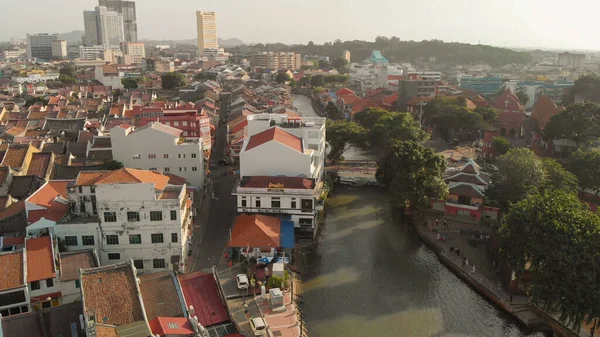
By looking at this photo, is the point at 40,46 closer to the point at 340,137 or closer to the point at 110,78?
the point at 110,78

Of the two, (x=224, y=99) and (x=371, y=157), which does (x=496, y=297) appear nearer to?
(x=371, y=157)

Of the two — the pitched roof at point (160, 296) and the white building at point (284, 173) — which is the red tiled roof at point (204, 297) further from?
the white building at point (284, 173)

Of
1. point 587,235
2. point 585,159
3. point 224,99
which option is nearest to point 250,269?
point 587,235

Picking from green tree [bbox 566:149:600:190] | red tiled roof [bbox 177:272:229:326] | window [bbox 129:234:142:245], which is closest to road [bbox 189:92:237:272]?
window [bbox 129:234:142:245]

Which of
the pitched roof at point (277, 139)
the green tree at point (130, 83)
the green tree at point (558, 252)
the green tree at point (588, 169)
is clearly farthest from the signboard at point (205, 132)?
the green tree at point (130, 83)

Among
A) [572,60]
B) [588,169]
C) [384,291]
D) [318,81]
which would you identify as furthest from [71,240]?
[572,60]
